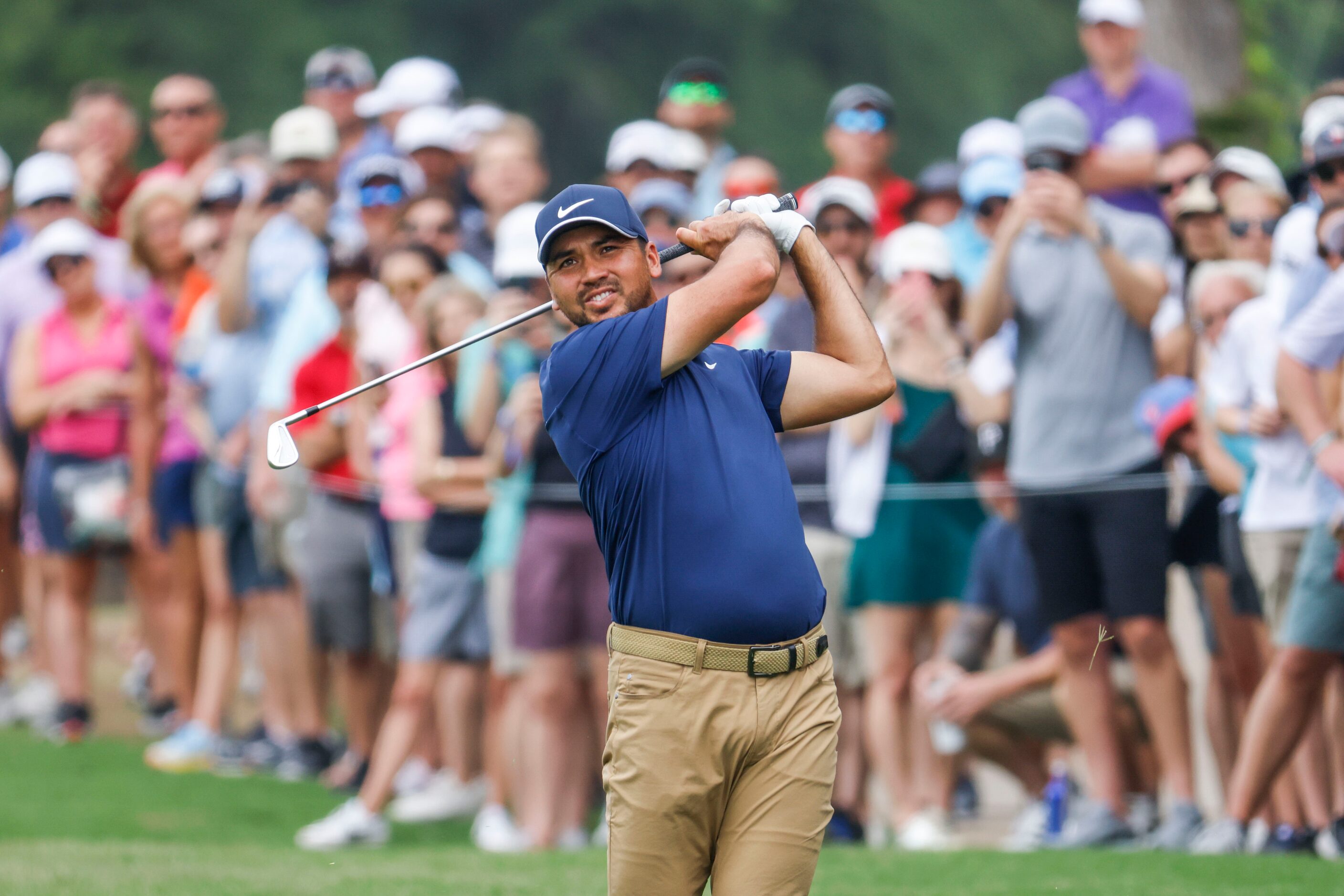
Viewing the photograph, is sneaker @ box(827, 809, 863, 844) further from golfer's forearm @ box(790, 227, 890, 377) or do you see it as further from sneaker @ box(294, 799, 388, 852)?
golfer's forearm @ box(790, 227, 890, 377)

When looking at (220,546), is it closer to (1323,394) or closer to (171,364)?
(171,364)

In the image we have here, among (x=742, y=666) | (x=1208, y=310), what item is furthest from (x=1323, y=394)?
(x=742, y=666)

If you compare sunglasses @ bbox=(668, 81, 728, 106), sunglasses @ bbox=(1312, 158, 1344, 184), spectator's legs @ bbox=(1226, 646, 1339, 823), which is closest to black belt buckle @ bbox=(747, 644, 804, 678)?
spectator's legs @ bbox=(1226, 646, 1339, 823)

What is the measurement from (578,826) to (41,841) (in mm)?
2250

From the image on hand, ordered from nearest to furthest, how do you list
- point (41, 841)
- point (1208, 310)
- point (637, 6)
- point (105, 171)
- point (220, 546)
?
point (1208, 310)
point (41, 841)
point (220, 546)
point (105, 171)
point (637, 6)

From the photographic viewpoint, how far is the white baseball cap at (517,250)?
339 inches

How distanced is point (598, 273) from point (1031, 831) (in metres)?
4.40

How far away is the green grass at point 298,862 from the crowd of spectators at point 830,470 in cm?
37

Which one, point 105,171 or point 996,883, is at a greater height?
point 105,171

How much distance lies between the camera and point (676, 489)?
14.8ft

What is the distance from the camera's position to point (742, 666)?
14.8 feet

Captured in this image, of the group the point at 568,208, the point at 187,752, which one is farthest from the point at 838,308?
the point at 187,752

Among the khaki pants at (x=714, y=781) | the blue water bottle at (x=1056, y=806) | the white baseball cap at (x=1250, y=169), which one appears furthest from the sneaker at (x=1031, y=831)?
the khaki pants at (x=714, y=781)

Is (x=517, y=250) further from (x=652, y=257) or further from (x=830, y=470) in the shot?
(x=652, y=257)
